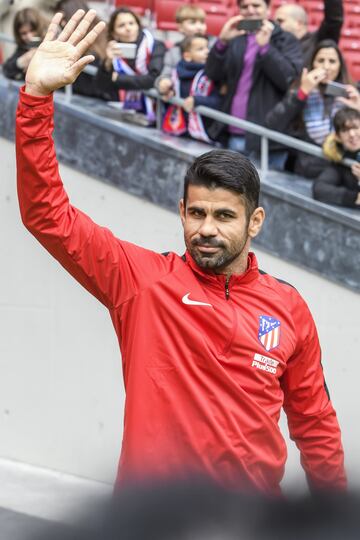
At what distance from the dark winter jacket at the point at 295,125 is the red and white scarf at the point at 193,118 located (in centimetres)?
49

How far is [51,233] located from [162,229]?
3263mm

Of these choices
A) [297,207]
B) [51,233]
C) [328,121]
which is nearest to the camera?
[51,233]

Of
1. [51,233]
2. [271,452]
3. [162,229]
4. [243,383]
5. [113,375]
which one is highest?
[51,233]

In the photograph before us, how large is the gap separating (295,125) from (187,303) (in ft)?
11.3

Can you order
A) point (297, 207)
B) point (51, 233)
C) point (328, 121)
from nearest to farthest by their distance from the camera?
point (51, 233), point (297, 207), point (328, 121)

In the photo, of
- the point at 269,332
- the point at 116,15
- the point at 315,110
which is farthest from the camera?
the point at 116,15

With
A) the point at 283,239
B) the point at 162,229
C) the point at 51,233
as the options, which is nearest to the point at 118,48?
the point at 162,229

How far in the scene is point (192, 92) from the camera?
21.4ft

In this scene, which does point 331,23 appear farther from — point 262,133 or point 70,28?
point 70,28

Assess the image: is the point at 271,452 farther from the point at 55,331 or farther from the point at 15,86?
the point at 15,86

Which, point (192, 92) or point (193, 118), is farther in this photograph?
point (192, 92)

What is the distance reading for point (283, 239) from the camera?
5734 millimetres

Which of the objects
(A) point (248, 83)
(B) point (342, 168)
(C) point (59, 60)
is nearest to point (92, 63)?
(A) point (248, 83)

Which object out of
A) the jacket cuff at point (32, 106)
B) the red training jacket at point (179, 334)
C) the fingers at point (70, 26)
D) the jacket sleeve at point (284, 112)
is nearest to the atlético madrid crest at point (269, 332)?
the red training jacket at point (179, 334)
